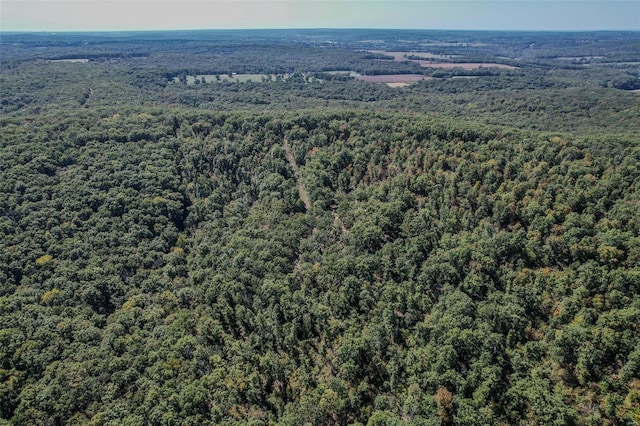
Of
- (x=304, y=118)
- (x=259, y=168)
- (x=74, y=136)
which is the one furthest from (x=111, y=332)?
(x=304, y=118)

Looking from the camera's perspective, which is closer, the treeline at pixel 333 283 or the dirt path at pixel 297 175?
the treeline at pixel 333 283

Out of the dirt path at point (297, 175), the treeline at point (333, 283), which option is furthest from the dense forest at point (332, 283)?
the dirt path at point (297, 175)

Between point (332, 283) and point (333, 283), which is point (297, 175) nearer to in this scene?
point (332, 283)

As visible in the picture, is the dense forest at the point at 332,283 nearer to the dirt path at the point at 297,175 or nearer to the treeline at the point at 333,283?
the treeline at the point at 333,283

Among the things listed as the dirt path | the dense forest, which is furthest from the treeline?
the dirt path

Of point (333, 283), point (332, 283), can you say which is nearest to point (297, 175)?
point (332, 283)

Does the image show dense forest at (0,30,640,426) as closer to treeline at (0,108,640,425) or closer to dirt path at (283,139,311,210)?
treeline at (0,108,640,425)
